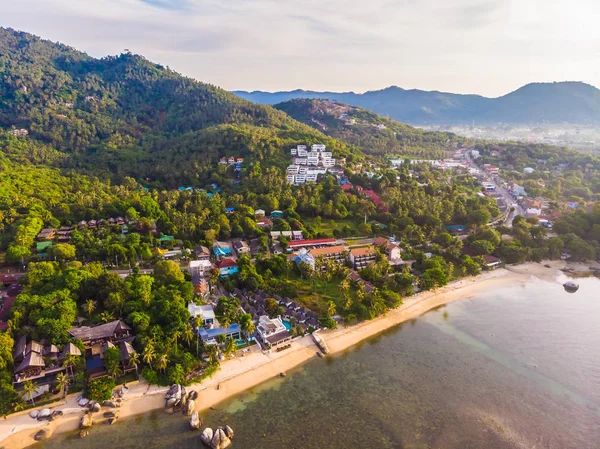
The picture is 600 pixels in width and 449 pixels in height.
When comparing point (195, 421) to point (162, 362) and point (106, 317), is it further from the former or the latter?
point (106, 317)

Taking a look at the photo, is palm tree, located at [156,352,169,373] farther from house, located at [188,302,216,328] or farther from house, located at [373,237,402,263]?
house, located at [373,237,402,263]

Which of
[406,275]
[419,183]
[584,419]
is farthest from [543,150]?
[584,419]

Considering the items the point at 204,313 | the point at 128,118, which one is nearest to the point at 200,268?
the point at 204,313

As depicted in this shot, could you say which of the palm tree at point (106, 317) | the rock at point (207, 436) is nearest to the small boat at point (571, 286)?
the rock at point (207, 436)

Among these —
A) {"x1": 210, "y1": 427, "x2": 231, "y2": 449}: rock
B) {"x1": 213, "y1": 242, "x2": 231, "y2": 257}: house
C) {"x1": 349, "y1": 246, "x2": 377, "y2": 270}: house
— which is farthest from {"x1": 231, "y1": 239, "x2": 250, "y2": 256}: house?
{"x1": 210, "y1": 427, "x2": 231, "y2": 449}: rock

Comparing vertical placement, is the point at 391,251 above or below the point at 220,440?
above

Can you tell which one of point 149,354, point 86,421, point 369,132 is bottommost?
point 86,421
